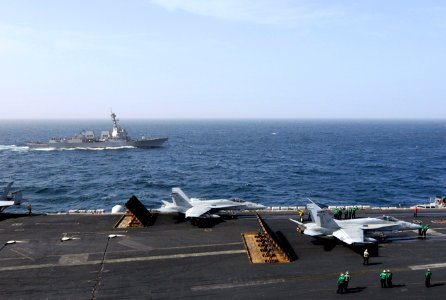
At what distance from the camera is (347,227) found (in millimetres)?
39594

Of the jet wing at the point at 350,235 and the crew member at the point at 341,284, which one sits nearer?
the crew member at the point at 341,284

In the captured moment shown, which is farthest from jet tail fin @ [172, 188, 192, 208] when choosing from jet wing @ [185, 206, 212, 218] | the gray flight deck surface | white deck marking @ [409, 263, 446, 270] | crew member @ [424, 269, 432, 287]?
crew member @ [424, 269, 432, 287]

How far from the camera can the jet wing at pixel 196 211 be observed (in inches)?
1796

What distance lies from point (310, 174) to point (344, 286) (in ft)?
280

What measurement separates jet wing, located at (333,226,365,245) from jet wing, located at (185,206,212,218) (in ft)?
51.3

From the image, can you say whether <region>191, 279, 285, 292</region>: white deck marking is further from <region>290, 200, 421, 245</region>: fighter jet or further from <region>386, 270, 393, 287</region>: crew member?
<region>290, 200, 421, 245</region>: fighter jet

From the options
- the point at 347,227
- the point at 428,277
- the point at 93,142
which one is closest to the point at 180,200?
the point at 347,227

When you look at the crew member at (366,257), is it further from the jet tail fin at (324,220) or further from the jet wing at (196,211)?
the jet wing at (196,211)

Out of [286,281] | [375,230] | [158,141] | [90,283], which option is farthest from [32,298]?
[158,141]

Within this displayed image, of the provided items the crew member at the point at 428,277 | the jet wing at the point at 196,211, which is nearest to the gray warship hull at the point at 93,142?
the jet wing at the point at 196,211

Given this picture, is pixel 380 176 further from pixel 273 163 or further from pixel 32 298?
pixel 32 298

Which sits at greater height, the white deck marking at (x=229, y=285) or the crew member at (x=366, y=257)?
the crew member at (x=366, y=257)

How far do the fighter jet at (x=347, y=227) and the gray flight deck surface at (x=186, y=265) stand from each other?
140 centimetres

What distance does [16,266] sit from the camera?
1289 inches
